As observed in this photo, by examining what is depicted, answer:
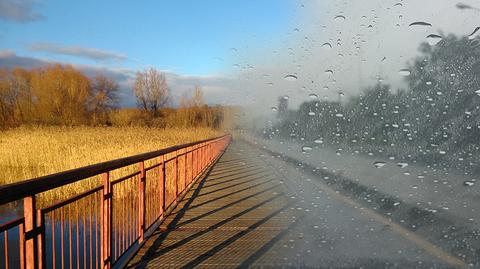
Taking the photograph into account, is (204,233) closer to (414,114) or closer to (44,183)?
(44,183)

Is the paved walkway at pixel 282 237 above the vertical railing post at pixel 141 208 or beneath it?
beneath

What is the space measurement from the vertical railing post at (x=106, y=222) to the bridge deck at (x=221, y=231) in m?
0.43

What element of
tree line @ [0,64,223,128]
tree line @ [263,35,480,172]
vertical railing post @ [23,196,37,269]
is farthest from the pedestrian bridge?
tree line @ [0,64,223,128]

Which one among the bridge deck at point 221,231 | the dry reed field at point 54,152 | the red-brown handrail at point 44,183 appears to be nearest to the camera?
the red-brown handrail at point 44,183

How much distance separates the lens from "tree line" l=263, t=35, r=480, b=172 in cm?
1211

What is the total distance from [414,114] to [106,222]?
10233 mm

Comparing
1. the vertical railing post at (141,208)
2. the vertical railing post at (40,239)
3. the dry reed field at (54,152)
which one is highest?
the vertical railing post at (40,239)

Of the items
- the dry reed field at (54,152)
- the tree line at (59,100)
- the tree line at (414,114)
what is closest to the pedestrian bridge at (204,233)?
the tree line at (414,114)

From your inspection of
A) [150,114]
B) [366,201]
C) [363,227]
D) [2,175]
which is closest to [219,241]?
Result: [363,227]

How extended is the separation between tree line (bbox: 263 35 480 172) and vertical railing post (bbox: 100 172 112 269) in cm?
814

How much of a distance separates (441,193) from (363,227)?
16.1 feet

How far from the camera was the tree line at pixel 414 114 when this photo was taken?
12.1m

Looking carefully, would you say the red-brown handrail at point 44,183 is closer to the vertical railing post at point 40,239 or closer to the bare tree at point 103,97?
the vertical railing post at point 40,239

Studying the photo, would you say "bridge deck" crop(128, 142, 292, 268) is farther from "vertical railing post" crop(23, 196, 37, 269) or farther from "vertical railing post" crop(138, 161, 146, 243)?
"vertical railing post" crop(23, 196, 37, 269)
